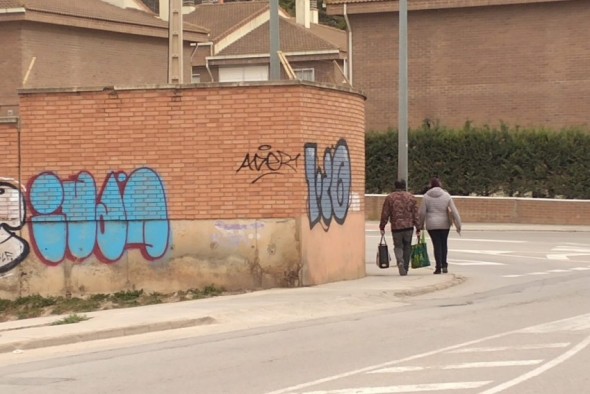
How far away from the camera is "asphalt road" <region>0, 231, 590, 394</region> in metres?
9.07

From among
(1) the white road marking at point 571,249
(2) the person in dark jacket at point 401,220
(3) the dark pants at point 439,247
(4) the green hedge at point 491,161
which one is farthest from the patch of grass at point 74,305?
(4) the green hedge at point 491,161

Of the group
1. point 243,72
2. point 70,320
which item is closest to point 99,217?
point 70,320

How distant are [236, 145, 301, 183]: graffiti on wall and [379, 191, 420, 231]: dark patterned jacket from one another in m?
2.69

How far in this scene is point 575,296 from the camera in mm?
15844

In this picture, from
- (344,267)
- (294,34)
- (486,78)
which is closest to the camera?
(344,267)

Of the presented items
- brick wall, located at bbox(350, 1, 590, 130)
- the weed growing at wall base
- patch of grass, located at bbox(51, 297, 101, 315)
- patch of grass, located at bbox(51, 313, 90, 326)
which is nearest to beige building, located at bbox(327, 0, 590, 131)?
→ brick wall, located at bbox(350, 1, 590, 130)

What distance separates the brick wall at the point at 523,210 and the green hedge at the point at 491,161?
3.68 ft

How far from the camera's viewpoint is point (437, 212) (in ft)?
62.7

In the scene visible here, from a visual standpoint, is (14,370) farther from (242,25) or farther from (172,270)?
(242,25)

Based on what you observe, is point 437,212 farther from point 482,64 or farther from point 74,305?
point 482,64

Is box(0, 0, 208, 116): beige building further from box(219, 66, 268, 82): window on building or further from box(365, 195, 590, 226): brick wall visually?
box(365, 195, 590, 226): brick wall

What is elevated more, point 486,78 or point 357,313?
point 486,78

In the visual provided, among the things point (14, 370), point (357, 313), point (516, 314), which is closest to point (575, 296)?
point (516, 314)

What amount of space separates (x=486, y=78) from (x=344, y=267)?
23.9 meters
